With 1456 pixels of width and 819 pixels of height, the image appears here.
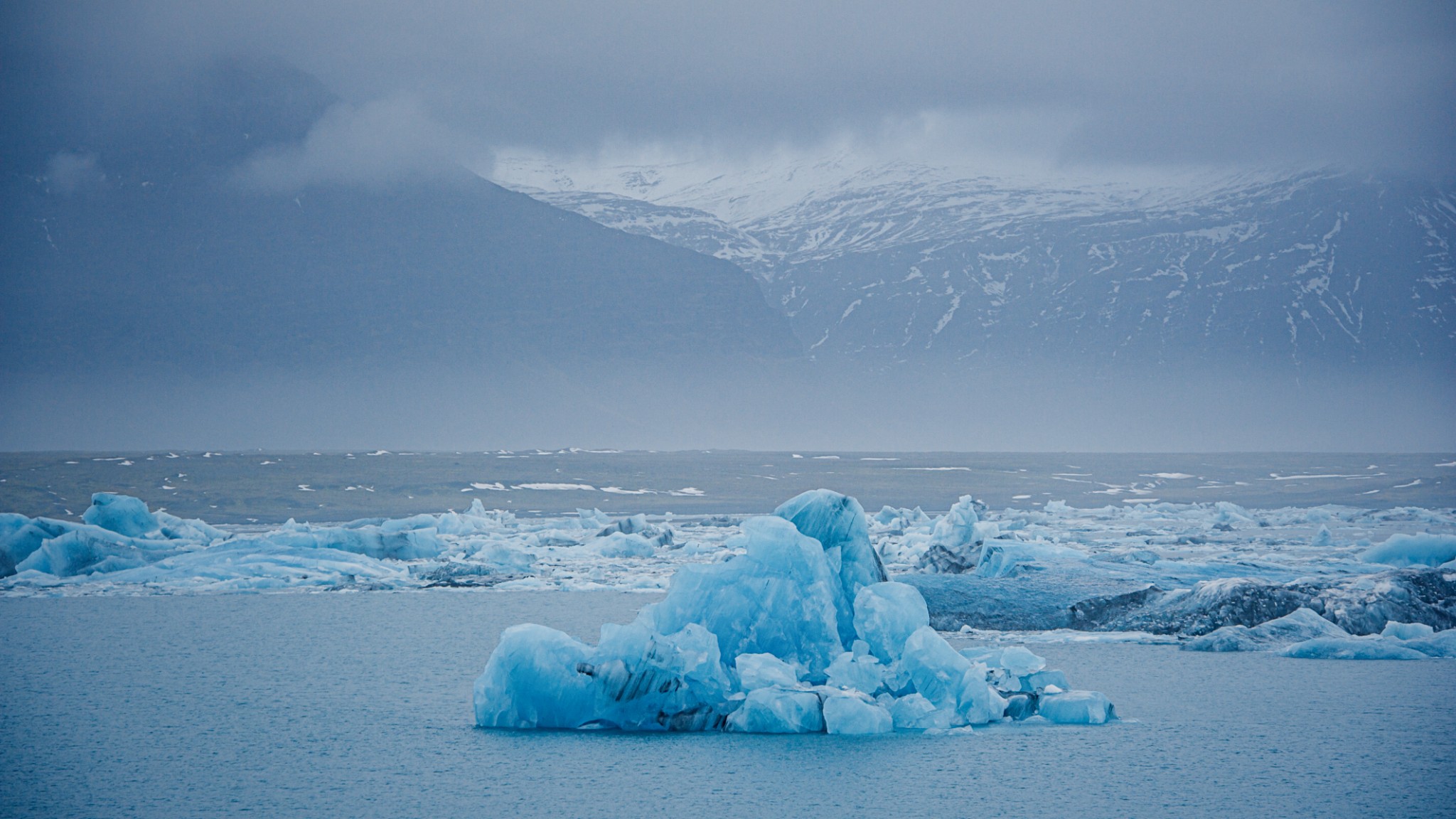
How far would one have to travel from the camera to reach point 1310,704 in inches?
428

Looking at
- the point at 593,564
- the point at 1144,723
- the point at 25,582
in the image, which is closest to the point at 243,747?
the point at 1144,723

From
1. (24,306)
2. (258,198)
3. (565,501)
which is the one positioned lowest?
(565,501)

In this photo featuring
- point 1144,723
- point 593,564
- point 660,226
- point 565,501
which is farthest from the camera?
point 660,226

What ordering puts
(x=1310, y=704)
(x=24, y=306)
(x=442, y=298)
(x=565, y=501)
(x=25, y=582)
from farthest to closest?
(x=442, y=298) < (x=24, y=306) < (x=565, y=501) < (x=25, y=582) < (x=1310, y=704)

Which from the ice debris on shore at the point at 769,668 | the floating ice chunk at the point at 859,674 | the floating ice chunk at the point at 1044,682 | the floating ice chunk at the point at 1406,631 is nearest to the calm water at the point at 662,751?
the ice debris on shore at the point at 769,668

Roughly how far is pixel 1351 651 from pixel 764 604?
21.0 feet

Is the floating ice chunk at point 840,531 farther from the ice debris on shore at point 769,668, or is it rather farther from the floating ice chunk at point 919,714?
the floating ice chunk at point 919,714

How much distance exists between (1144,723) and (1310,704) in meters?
1.71

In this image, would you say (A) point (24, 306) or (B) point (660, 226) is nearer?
(A) point (24, 306)

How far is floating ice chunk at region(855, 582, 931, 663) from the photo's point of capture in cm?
1073

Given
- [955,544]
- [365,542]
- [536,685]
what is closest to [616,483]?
[365,542]

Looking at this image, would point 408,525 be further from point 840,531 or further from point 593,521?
point 840,531

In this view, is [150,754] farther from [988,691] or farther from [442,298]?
[442,298]

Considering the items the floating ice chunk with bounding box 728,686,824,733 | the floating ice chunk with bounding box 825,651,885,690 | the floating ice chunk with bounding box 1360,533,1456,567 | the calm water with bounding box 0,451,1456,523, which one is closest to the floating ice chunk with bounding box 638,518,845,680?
the floating ice chunk with bounding box 825,651,885,690
